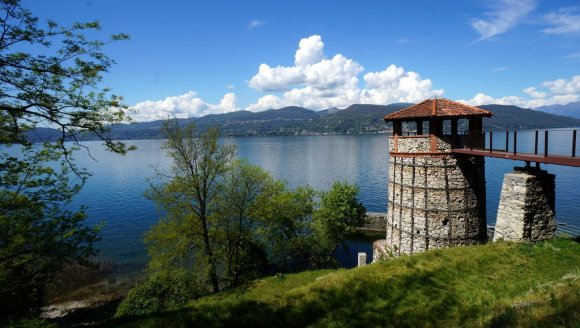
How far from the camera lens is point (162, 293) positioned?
A: 92.9 ft

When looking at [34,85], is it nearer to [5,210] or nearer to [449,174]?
[5,210]

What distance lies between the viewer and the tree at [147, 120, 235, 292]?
27.0 m

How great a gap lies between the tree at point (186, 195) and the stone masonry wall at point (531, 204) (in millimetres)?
21704

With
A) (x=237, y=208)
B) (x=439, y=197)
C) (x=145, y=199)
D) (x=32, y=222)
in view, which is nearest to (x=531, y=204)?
(x=439, y=197)

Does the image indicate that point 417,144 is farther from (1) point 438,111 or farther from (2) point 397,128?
(1) point 438,111

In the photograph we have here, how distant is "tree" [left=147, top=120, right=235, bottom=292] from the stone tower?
50.6ft

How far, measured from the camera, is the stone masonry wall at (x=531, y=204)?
18.8 m

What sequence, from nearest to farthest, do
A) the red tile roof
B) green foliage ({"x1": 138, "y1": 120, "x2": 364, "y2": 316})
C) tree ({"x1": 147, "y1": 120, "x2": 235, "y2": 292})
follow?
the red tile roof, tree ({"x1": 147, "y1": 120, "x2": 235, "y2": 292}), green foliage ({"x1": 138, "y1": 120, "x2": 364, "y2": 316})

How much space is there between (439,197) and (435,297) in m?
10.9

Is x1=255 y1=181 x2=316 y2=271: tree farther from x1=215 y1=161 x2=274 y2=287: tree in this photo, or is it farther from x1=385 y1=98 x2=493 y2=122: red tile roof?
x1=385 y1=98 x2=493 y2=122: red tile roof

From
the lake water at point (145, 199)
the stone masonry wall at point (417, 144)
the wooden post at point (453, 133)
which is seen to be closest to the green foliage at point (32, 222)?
the stone masonry wall at point (417, 144)

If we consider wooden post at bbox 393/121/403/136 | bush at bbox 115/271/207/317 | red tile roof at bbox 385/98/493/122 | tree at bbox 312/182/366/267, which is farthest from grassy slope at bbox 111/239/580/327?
tree at bbox 312/182/366/267

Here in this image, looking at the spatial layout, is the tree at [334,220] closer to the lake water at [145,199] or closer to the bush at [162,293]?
the lake water at [145,199]

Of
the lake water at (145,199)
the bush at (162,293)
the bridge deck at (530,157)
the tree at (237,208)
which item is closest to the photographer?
the bridge deck at (530,157)
